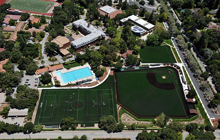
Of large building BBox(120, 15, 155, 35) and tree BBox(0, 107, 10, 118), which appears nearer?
tree BBox(0, 107, 10, 118)

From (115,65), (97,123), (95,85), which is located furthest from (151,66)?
(97,123)

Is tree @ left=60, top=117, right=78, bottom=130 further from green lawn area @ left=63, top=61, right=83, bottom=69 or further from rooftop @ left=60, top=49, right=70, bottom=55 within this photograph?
rooftop @ left=60, top=49, right=70, bottom=55

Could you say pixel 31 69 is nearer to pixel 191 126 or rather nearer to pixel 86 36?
pixel 86 36

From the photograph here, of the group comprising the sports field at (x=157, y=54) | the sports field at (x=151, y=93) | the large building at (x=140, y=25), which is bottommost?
the sports field at (x=151, y=93)

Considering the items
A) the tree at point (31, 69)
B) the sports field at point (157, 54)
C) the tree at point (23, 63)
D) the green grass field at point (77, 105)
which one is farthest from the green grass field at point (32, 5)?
the green grass field at point (77, 105)

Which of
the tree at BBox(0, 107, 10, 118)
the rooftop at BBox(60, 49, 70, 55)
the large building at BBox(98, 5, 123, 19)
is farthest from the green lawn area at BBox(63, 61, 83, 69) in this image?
the large building at BBox(98, 5, 123, 19)

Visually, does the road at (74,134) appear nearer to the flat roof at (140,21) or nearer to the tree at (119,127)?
the tree at (119,127)
